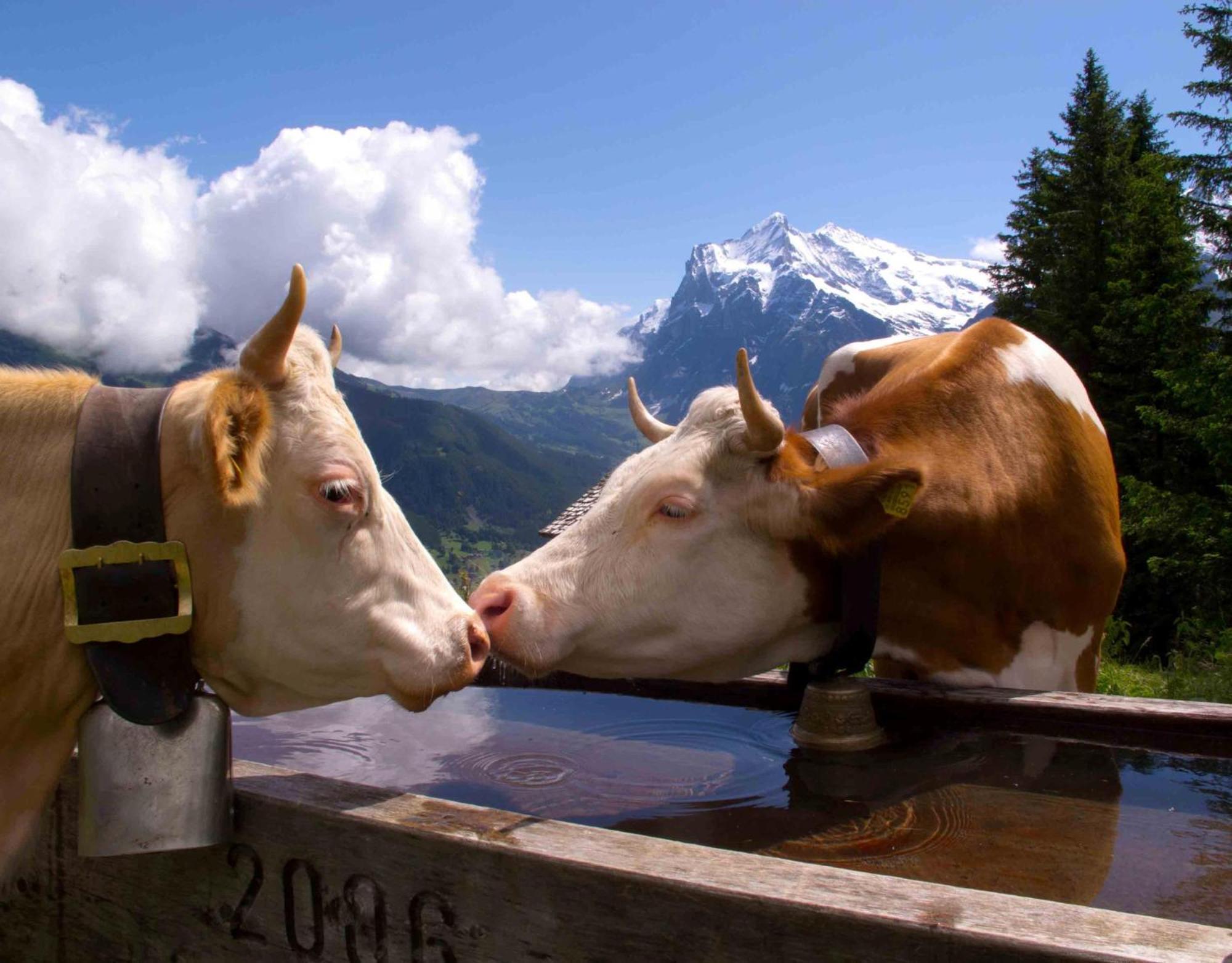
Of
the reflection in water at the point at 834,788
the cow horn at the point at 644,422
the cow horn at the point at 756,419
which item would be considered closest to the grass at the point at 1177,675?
the reflection in water at the point at 834,788

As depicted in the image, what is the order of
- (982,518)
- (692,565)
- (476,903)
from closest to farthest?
1. (476,903)
2. (692,565)
3. (982,518)

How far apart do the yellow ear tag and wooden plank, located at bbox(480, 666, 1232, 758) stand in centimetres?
80

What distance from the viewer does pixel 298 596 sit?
240cm

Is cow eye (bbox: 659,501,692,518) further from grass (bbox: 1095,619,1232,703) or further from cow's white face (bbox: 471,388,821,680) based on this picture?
grass (bbox: 1095,619,1232,703)

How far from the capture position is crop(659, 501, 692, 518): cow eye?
3.28 meters

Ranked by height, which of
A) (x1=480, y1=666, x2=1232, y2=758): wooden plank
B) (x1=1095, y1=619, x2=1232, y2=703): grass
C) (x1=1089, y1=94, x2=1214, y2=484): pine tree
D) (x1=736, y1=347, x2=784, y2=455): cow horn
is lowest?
(x1=1095, y1=619, x2=1232, y2=703): grass

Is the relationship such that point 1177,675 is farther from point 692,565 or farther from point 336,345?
point 336,345

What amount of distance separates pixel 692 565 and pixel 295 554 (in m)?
1.37

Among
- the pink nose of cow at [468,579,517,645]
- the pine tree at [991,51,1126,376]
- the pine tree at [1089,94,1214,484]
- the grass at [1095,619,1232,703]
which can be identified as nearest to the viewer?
the pink nose of cow at [468,579,517,645]

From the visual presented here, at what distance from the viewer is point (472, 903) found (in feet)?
6.34

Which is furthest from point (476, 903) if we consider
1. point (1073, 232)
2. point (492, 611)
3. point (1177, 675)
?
point (1073, 232)

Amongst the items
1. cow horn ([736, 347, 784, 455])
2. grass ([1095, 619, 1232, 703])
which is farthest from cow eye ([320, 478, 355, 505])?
grass ([1095, 619, 1232, 703])

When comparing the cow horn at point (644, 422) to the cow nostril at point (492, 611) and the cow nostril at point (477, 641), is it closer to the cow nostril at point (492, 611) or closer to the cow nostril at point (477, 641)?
the cow nostril at point (492, 611)

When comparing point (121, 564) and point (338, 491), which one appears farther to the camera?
point (338, 491)
